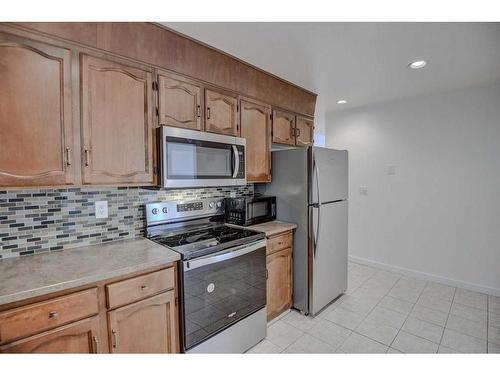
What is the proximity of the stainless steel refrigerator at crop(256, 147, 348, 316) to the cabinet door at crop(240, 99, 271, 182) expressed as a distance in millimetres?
130

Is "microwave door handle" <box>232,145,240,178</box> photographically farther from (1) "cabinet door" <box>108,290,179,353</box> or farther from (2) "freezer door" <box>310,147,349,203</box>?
(1) "cabinet door" <box>108,290,179,353</box>

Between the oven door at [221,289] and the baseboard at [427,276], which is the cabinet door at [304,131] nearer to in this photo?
the oven door at [221,289]

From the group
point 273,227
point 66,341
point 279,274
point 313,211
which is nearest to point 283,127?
point 313,211

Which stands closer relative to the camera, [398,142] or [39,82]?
[39,82]

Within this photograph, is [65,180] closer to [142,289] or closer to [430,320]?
[142,289]

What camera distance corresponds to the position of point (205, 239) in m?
1.76

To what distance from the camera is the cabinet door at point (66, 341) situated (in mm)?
1021

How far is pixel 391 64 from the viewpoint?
215 cm

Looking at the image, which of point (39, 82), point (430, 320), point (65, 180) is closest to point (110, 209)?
point (65, 180)

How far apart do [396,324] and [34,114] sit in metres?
3.00

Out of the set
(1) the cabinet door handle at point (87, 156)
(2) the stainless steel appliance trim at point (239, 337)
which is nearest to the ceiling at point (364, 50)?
(1) the cabinet door handle at point (87, 156)

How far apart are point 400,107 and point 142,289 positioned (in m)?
3.50

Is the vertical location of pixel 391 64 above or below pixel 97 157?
above

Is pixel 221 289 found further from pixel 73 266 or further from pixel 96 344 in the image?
pixel 73 266
